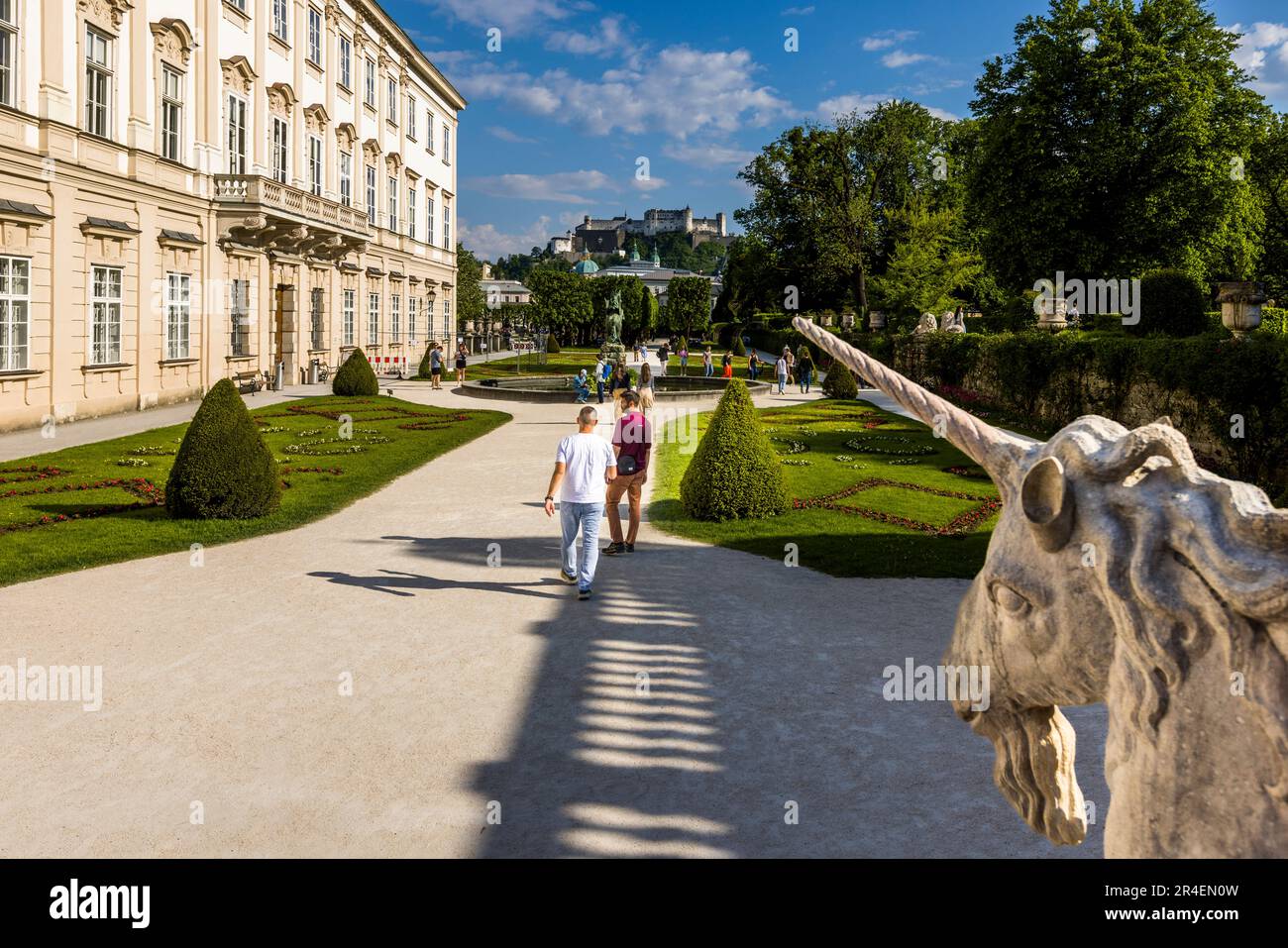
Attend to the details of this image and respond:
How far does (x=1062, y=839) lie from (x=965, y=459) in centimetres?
1729

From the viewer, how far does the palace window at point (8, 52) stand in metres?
19.3

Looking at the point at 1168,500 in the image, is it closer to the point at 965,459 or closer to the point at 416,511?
the point at 416,511

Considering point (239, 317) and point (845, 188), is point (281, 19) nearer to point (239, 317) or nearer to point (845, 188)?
point (239, 317)

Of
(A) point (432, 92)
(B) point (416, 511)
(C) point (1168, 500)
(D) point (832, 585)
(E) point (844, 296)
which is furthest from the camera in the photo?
(E) point (844, 296)

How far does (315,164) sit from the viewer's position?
35.8m

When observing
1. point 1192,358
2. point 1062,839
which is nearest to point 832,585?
point 1062,839

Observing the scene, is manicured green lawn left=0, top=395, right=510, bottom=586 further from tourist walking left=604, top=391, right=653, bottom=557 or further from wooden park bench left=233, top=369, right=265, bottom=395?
wooden park bench left=233, top=369, right=265, bottom=395

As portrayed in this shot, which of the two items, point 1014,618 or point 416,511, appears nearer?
point 1014,618

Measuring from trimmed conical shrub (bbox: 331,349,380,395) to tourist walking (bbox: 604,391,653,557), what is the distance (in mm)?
19578

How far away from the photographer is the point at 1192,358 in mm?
17391

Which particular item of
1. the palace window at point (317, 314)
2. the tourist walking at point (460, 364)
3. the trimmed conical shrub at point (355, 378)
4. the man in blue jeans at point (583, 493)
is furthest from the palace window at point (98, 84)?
the man in blue jeans at point (583, 493)

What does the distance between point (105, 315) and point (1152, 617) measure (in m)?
25.5

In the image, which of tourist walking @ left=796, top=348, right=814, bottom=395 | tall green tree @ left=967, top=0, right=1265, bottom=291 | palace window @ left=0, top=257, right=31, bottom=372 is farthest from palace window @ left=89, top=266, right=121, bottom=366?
tall green tree @ left=967, top=0, right=1265, bottom=291
